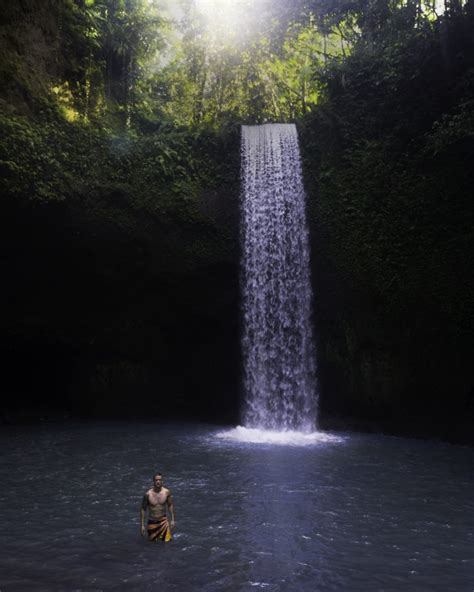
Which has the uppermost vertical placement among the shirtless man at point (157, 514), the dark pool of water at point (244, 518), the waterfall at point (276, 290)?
the waterfall at point (276, 290)

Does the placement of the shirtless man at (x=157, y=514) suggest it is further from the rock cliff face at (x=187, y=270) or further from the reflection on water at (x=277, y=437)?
the rock cliff face at (x=187, y=270)

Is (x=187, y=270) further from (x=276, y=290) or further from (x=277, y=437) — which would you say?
(x=277, y=437)

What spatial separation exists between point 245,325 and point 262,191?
14.7 ft

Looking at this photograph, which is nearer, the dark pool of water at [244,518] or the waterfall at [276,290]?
the dark pool of water at [244,518]

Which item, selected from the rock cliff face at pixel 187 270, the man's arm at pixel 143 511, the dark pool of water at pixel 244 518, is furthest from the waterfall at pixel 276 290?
the man's arm at pixel 143 511

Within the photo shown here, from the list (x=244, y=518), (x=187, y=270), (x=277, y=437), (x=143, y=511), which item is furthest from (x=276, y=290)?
(x=143, y=511)

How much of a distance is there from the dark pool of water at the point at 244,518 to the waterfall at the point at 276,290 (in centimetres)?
303

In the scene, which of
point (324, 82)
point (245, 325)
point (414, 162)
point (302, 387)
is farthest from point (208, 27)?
point (302, 387)

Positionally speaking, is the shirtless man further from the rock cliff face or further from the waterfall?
the rock cliff face

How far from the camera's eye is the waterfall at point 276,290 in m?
15.9

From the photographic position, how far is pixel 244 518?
760 centimetres

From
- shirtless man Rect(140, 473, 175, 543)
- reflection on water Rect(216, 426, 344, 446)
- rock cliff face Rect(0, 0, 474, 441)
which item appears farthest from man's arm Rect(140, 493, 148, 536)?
rock cliff face Rect(0, 0, 474, 441)

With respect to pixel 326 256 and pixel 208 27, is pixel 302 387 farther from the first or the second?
pixel 208 27

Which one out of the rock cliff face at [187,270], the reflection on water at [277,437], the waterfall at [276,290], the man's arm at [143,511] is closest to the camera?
the man's arm at [143,511]
